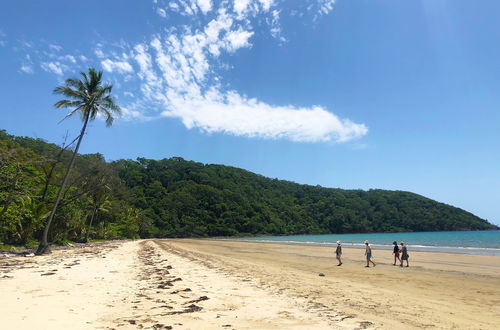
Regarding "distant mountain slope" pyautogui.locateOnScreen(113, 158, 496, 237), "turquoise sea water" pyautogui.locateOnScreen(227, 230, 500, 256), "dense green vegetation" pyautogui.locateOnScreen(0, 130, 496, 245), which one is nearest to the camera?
"turquoise sea water" pyautogui.locateOnScreen(227, 230, 500, 256)

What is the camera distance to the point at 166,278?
11953mm

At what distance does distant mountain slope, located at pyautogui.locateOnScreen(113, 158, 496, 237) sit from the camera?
11081 centimetres

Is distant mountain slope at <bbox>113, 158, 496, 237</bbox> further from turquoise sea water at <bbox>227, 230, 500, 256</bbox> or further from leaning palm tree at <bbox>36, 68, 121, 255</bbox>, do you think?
leaning palm tree at <bbox>36, 68, 121, 255</bbox>

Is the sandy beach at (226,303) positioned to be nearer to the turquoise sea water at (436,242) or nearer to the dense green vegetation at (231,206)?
the turquoise sea water at (436,242)

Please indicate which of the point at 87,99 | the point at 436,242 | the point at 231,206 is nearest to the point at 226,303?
the point at 87,99

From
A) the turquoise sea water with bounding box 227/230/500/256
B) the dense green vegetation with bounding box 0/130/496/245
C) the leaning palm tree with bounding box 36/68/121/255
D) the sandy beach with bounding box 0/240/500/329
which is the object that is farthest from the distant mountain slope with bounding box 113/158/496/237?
the sandy beach with bounding box 0/240/500/329

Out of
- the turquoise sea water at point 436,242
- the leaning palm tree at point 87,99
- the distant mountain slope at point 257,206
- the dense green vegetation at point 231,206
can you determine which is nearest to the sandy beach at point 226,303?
the leaning palm tree at point 87,99

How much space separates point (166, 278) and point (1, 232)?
58.8 ft

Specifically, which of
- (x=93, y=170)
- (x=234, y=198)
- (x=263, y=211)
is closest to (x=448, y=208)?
(x=263, y=211)

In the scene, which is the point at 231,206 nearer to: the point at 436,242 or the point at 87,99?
the point at 436,242

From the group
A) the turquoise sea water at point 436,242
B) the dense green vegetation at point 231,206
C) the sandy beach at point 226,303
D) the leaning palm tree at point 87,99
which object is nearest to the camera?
the sandy beach at point 226,303

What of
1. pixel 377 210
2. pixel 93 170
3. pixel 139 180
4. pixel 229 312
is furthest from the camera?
pixel 377 210

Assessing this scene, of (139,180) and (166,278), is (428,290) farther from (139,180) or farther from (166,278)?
(139,180)

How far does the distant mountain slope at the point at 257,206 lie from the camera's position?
4363 inches
